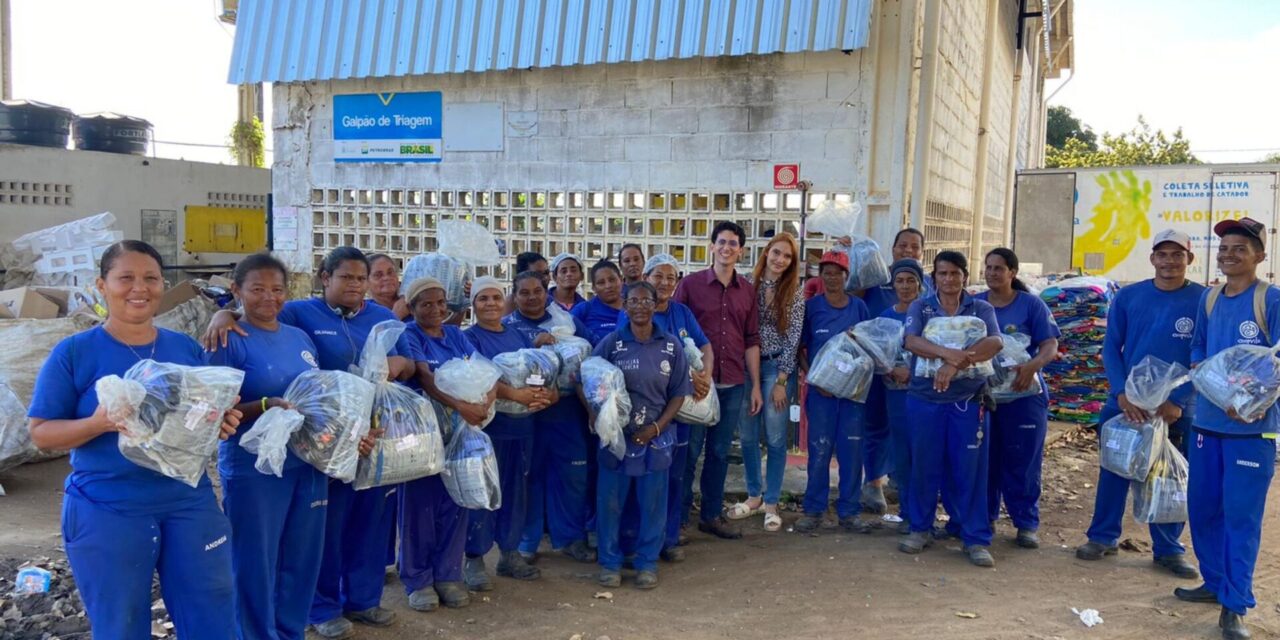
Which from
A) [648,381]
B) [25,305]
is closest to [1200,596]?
[648,381]

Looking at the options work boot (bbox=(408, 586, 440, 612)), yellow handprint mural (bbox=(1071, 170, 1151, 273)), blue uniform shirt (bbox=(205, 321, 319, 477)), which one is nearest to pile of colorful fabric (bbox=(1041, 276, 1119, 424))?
yellow handprint mural (bbox=(1071, 170, 1151, 273))

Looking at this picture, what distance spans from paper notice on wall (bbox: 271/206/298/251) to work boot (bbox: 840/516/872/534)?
6.42 metres

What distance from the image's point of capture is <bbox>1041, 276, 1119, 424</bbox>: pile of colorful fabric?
26.0 ft

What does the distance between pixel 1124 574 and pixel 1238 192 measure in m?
8.97

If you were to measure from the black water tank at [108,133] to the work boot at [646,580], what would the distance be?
11.1 m

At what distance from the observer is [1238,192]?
38.5 feet

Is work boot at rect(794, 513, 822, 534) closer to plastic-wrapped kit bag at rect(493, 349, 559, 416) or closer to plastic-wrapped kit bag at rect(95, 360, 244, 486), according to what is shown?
plastic-wrapped kit bag at rect(493, 349, 559, 416)

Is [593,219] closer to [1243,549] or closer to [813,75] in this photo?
[813,75]

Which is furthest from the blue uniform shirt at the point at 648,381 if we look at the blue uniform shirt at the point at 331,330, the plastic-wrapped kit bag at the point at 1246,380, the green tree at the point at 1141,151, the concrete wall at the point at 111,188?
the green tree at the point at 1141,151

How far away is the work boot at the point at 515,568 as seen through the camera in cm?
470

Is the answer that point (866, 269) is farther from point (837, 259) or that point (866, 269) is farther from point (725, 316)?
point (725, 316)

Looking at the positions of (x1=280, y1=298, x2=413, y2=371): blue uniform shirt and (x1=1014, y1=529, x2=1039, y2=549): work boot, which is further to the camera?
(x1=1014, y1=529, x2=1039, y2=549): work boot

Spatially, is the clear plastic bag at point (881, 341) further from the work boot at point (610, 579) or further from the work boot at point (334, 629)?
the work boot at point (334, 629)

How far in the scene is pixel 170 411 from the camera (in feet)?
9.00
